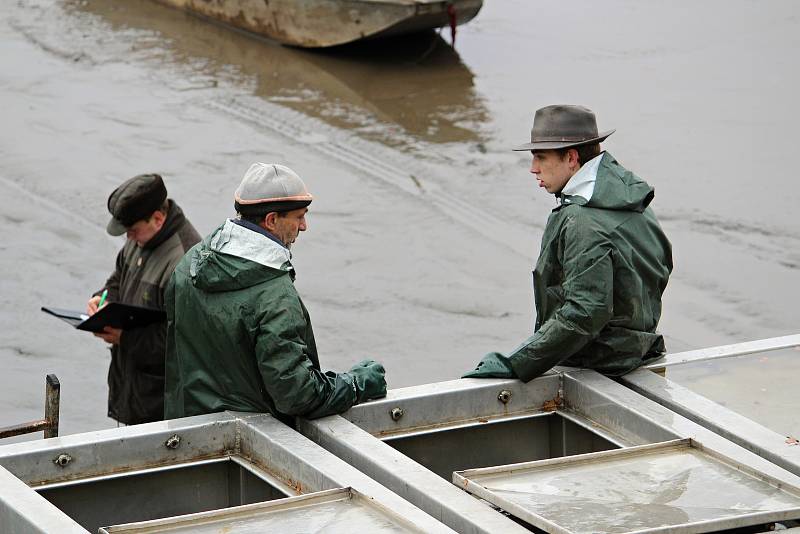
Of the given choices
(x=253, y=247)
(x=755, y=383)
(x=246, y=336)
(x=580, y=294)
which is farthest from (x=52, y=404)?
(x=755, y=383)

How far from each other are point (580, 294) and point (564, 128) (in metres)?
0.60

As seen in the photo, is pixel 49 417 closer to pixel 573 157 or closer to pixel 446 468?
pixel 446 468

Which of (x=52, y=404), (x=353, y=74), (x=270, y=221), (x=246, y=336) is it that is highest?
(x=353, y=74)

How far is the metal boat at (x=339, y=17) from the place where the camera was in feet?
46.8

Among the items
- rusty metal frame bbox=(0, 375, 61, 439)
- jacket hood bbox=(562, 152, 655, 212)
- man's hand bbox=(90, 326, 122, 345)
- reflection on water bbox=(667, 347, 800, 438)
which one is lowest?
rusty metal frame bbox=(0, 375, 61, 439)

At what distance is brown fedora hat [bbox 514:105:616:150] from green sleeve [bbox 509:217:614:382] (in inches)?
11.6

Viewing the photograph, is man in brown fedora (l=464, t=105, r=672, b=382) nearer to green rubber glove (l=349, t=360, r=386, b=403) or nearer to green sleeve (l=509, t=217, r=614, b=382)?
green sleeve (l=509, t=217, r=614, b=382)

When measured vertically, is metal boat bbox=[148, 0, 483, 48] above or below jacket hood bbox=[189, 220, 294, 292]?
above

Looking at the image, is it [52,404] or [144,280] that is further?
[144,280]

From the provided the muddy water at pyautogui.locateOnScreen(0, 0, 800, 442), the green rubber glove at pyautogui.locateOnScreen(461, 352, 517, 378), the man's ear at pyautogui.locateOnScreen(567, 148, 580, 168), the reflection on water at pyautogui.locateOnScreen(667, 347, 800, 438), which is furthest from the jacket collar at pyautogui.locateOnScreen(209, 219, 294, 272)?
the muddy water at pyautogui.locateOnScreen(0, 0, 800, 442)

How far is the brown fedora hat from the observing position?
16.5 ft

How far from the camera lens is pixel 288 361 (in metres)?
4.59

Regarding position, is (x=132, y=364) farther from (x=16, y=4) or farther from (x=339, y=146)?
(x=16, y=4)

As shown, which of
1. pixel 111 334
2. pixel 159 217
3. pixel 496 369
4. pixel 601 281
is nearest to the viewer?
pixel 601 281
